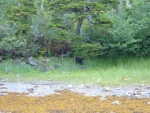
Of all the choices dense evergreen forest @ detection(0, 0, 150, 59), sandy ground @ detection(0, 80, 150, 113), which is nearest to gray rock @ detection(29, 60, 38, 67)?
dense evergreen forest @ detection(0, 0, 150, 59)

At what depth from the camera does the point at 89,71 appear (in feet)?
48.8

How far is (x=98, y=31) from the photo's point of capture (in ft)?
57.6

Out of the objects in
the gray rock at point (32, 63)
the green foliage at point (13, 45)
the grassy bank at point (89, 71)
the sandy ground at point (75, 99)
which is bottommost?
the grassy bank at point (89, 71)

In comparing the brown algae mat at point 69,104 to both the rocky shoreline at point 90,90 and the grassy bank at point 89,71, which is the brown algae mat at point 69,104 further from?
the grassy bank at point 89,71

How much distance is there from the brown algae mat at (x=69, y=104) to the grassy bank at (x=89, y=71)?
9.53ft

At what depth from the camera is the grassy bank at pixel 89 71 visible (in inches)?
487

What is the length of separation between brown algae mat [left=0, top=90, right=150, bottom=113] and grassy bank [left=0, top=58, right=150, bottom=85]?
290 centimetres

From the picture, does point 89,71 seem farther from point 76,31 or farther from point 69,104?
point 69,104

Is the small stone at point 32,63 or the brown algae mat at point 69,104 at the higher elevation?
the brown algae mat at point 69,104

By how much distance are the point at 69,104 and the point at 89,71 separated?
692cm

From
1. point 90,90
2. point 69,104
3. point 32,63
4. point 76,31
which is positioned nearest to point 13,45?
point 32,63

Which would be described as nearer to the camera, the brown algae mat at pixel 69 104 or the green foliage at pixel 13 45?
the brown algae mat at pixel 69 104

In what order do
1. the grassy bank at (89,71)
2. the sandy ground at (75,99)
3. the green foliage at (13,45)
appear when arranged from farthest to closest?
the green foliage at (13,45)
the grassy bank at (89,71)
the sandy ground at (75,99)

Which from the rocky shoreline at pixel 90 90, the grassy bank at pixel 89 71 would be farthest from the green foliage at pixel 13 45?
the rocky shoreline at pixel 90 90
